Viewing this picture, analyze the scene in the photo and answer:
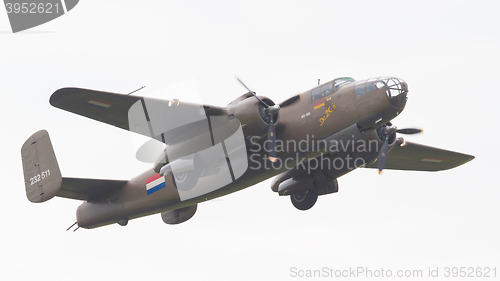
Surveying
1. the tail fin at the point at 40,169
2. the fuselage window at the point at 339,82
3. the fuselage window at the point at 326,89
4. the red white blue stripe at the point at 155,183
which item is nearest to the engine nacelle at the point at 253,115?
the fuselage window at the point at 326,89

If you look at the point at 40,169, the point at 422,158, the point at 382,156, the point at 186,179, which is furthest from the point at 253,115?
the point at 422,158

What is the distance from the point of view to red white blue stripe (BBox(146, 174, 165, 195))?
2211cm

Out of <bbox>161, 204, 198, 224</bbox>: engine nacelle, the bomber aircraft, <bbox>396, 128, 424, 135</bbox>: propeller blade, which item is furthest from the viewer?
<bbox>161, 204, 198, 224</bbox>: engine nacelle

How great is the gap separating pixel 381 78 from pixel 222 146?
202 inches

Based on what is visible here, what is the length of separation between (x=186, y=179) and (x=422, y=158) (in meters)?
9.65

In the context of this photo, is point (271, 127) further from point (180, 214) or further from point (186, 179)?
point (180, 214)

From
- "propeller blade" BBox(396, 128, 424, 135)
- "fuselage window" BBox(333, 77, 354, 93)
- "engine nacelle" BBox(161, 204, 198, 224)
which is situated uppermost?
"fuselage window" BBox(333, 77, 354, 93)

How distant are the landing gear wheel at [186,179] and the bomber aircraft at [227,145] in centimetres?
3

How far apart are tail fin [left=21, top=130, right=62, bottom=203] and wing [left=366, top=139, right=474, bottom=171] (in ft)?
37.8

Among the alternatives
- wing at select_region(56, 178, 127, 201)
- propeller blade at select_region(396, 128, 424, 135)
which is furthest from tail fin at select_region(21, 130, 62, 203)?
propeller blade at select_region(396, 128, 424, 135)

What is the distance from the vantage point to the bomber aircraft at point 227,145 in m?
18.6

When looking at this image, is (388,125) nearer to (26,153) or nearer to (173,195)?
(173,195)

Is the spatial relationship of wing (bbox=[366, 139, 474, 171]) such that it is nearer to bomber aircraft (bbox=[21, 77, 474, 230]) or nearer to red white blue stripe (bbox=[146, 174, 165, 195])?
bomber aircraft (bbox=[21, 77, 474, 230])

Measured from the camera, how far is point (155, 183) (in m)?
22.2
